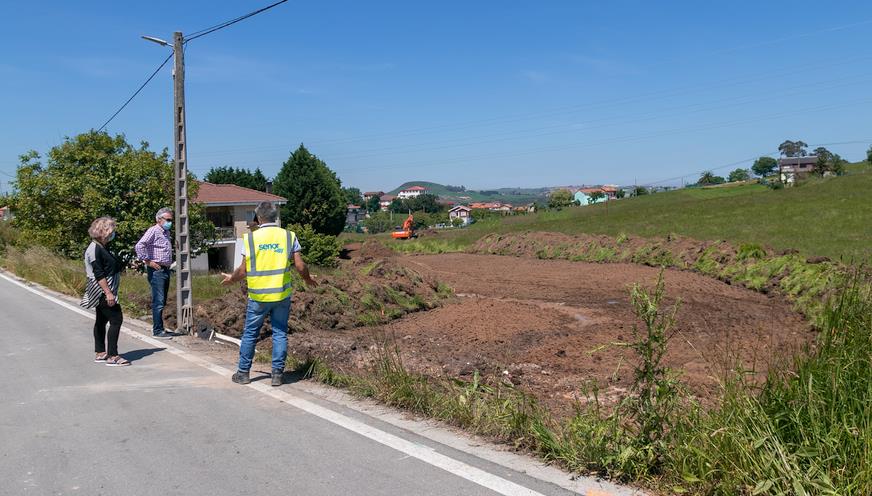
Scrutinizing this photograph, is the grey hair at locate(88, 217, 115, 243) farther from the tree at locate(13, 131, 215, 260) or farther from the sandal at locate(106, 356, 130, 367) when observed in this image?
the tree at locate(13, 131, 215, 260)

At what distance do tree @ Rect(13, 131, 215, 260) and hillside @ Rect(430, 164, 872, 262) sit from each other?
65.6 feet

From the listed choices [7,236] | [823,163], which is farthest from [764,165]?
[7,236]

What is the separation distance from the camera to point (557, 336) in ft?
35.4

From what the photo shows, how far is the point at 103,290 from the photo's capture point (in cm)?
830

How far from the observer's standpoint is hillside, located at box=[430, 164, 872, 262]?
86.3ft

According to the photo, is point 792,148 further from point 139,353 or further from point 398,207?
point 139,353

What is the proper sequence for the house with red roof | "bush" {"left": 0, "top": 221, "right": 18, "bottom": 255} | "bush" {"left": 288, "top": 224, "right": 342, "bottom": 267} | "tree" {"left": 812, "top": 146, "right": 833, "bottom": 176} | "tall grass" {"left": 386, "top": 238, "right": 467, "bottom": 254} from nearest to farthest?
1. "bush" {"left": 288, "top": 224, "right": 342, "bottom": 267}
2. "tall grass" {"left": 386, "top": 238, "right": 467, "bottom": 254}
3. "bush" {"left": 0, "top": 221, "right": 18, "bottom": 255}
4. the house with red roof
5. "tree" {"left": 812, "top": 146, "right": 833, "bottom": 176}

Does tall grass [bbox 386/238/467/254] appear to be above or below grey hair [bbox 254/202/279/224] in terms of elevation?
below

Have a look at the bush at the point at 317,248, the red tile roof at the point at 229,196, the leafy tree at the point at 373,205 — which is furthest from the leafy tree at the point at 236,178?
the leafy tree at the point at 373,205

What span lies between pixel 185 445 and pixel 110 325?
12.2 feet

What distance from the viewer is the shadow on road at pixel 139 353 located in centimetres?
873

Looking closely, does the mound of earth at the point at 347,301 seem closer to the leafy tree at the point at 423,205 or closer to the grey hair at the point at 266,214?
the grey hair at the point at 266,214

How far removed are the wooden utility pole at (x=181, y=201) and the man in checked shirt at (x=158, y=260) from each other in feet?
0.71

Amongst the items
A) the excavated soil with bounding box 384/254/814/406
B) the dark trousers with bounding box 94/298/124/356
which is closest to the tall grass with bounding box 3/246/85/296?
the dark trousers with bounding box 94/298/124/356
